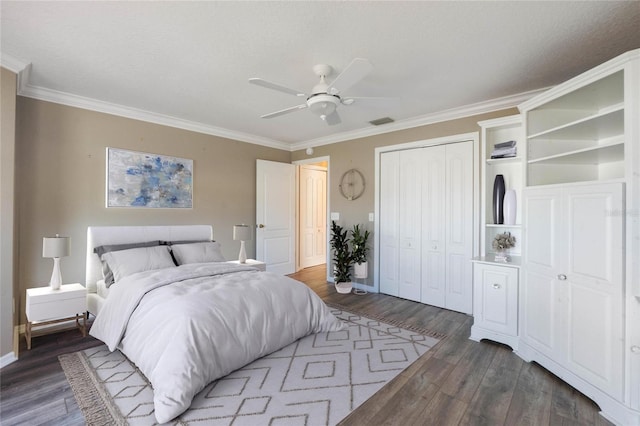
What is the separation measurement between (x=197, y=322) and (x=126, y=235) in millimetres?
2317

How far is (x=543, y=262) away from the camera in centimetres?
251

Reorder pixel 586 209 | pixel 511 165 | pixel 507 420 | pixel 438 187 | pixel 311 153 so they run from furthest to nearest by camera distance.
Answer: pixel 311 153 → pixel 438 187 → pixel 511 165 → pixel 586 209 → pixel 507 420

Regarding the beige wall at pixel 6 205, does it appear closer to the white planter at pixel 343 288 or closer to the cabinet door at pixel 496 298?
the white planter at pixel 343 288

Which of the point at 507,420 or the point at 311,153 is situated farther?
the point at 311,153

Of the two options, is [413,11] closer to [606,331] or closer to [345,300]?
[606,331]

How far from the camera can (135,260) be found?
10.8ft

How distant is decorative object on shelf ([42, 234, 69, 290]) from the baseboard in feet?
2.09

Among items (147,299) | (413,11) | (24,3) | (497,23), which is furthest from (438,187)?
(24,3)

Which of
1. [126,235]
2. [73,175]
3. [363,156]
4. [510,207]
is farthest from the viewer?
[363,156]

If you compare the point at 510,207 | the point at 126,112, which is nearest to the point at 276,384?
the point at 510,207

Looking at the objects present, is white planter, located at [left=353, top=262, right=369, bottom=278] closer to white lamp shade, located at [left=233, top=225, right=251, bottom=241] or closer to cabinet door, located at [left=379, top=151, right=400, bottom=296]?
cabinet door, located at [left=379, top=151, right=400, bottom=296]

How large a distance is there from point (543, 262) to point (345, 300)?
8.30 ft

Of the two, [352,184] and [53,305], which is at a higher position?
[352,184]

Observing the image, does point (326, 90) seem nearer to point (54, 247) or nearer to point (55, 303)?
point (54, 247)
